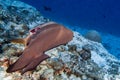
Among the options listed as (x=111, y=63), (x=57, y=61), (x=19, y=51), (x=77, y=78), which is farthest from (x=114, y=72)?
(x=19, y=51)

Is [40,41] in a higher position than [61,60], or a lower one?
lower

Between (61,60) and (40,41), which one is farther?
(61,60)

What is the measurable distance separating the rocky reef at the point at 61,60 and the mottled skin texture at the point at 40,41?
95 cm

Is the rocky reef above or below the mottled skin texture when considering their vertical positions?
above

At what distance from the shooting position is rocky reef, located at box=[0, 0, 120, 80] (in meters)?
3.88

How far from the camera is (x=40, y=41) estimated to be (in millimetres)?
2799

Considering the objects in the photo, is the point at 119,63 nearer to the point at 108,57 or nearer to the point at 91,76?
the point at 108,57

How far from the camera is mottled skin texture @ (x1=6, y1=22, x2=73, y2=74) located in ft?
9.11

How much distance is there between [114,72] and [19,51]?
2.31 meters

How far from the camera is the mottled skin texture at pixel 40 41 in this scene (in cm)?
278

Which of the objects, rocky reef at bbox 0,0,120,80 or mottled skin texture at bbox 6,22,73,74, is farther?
rocky reef at bbox 0,0,120,80

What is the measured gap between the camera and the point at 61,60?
4344 mm

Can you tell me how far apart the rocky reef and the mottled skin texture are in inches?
37.4

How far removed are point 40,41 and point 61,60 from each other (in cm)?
161
